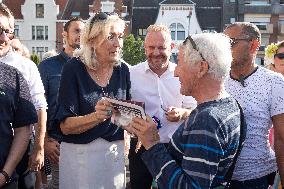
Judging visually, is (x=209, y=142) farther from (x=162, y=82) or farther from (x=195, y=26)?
(x=195, y=26)

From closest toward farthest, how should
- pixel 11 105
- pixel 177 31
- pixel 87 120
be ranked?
1. pixel 11 105
2. pixel 87 120
3. pixel 177 31

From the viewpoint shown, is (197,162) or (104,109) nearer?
(197,162)

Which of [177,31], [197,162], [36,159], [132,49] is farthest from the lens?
[177,31]

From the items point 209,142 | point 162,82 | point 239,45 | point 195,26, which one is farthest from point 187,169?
point 195,26

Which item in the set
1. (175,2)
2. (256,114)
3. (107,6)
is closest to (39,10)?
(107,6)

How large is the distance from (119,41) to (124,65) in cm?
31

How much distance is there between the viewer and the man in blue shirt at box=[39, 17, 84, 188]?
4.71 metres

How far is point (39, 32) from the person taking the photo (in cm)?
4628

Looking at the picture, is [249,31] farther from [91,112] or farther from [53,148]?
[53,148]

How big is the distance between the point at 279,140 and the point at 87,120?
4.47 ft

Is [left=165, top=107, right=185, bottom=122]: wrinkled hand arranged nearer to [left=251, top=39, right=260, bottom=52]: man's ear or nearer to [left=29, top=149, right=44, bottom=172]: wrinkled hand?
[left=251, top=39, right=260, bottom=52]: man's ear

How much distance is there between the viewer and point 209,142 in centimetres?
235

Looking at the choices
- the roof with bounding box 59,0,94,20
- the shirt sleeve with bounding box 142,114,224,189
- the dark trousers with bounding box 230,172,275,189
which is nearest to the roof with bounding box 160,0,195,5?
the roof with bounding box 59,0,94,20

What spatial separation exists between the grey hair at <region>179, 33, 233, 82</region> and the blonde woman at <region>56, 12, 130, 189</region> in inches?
39.8
